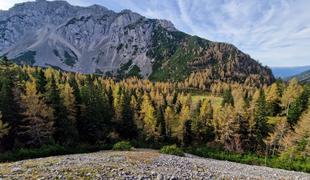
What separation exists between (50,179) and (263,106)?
7461cm

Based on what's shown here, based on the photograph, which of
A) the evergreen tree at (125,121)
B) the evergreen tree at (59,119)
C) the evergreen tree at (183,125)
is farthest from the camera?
the evergreen tree at (183,125)

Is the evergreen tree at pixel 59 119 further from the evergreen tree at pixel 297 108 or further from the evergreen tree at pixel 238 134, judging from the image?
the evergreen tree at pixel 297 108

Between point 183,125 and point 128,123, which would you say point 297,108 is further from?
point 128,123

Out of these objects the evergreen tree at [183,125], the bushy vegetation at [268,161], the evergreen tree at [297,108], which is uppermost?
the evergreen tree at [297,108]

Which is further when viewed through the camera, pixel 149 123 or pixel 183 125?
pixel 183 125

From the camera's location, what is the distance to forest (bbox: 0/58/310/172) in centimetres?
5462

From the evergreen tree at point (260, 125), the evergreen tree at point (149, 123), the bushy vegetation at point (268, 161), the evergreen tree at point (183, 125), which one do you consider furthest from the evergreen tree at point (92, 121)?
the evergreen tree at point (260, 125)

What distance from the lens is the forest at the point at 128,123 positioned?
54.6m

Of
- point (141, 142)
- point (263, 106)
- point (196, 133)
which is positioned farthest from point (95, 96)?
point (263, 106)

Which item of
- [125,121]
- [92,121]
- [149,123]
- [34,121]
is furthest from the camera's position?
[149,123]

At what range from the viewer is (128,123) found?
258 ft

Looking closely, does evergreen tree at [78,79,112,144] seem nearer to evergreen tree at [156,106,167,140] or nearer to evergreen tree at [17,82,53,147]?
evergreen tree at [17,82,53,147]

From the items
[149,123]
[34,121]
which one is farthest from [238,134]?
[34,121]

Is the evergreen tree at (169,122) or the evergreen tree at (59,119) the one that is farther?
the evergreen tree at (169,122)
